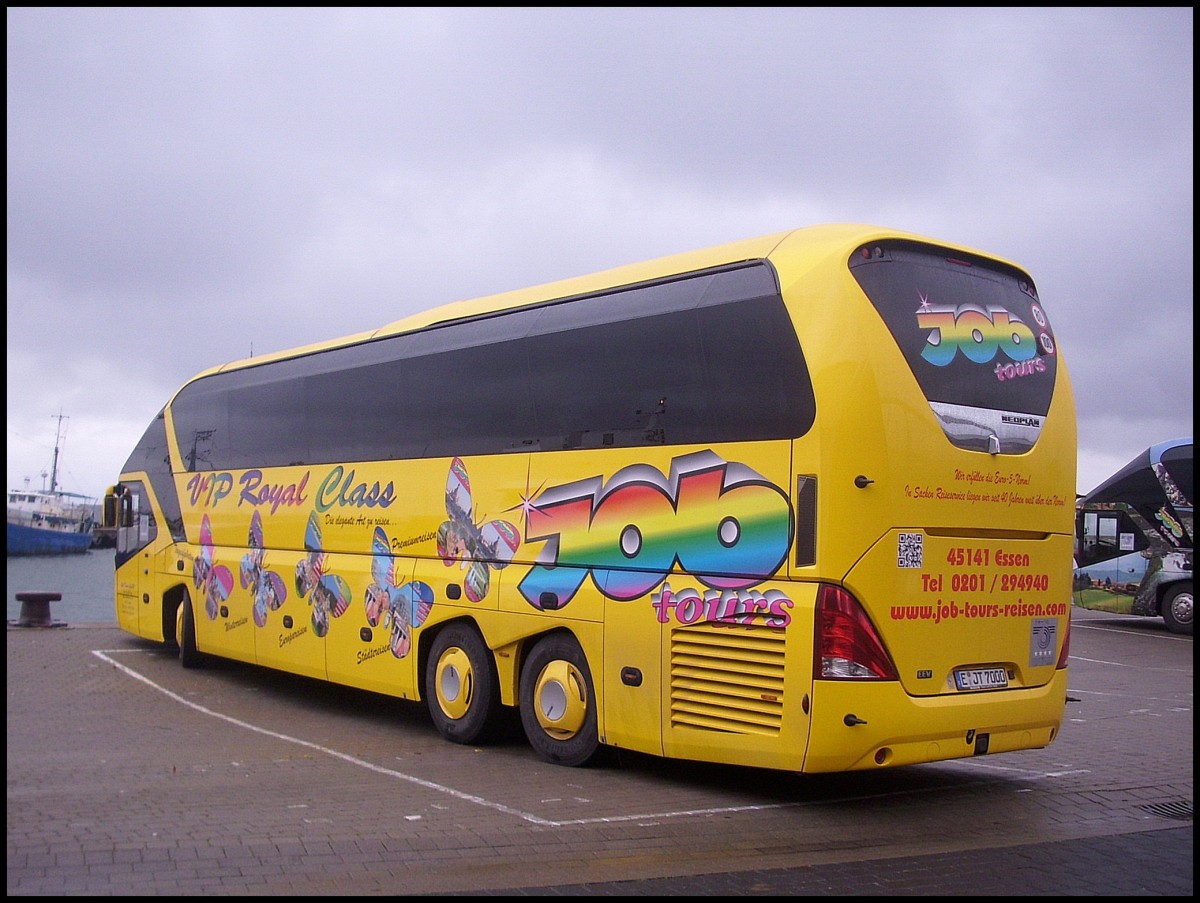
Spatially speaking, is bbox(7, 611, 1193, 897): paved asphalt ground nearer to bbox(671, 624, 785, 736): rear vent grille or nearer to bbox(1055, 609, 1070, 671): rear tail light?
bbox(671, 624, 785, 736): rear vent grille

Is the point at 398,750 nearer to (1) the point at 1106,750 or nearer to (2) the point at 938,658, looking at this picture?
(2) the point at 938,658

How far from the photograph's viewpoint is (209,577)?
54.2 ft

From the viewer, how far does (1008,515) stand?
8898 mm

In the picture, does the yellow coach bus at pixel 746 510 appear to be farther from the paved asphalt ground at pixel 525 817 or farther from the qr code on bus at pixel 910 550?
the paved asphalt ground at pixel 525 817

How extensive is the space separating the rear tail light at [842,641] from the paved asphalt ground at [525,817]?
106 cm

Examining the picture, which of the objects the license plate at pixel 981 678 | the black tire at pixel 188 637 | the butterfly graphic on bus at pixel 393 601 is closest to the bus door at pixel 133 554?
the black tire at pixel 188 637

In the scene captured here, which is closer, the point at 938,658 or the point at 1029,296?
the point at 938,658

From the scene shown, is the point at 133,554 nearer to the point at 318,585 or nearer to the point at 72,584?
the point at 72,584

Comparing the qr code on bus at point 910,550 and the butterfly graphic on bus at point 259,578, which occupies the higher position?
the qr code on bus at point 910,550

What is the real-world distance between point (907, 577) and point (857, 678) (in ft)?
2.58

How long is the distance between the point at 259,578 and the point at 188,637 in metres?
2.69

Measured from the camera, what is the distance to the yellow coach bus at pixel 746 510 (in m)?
8.17

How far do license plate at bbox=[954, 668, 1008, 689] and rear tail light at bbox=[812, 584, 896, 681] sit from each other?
2.82 feet

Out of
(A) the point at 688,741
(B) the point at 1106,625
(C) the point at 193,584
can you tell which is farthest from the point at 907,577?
(B) the point at 1106,625
